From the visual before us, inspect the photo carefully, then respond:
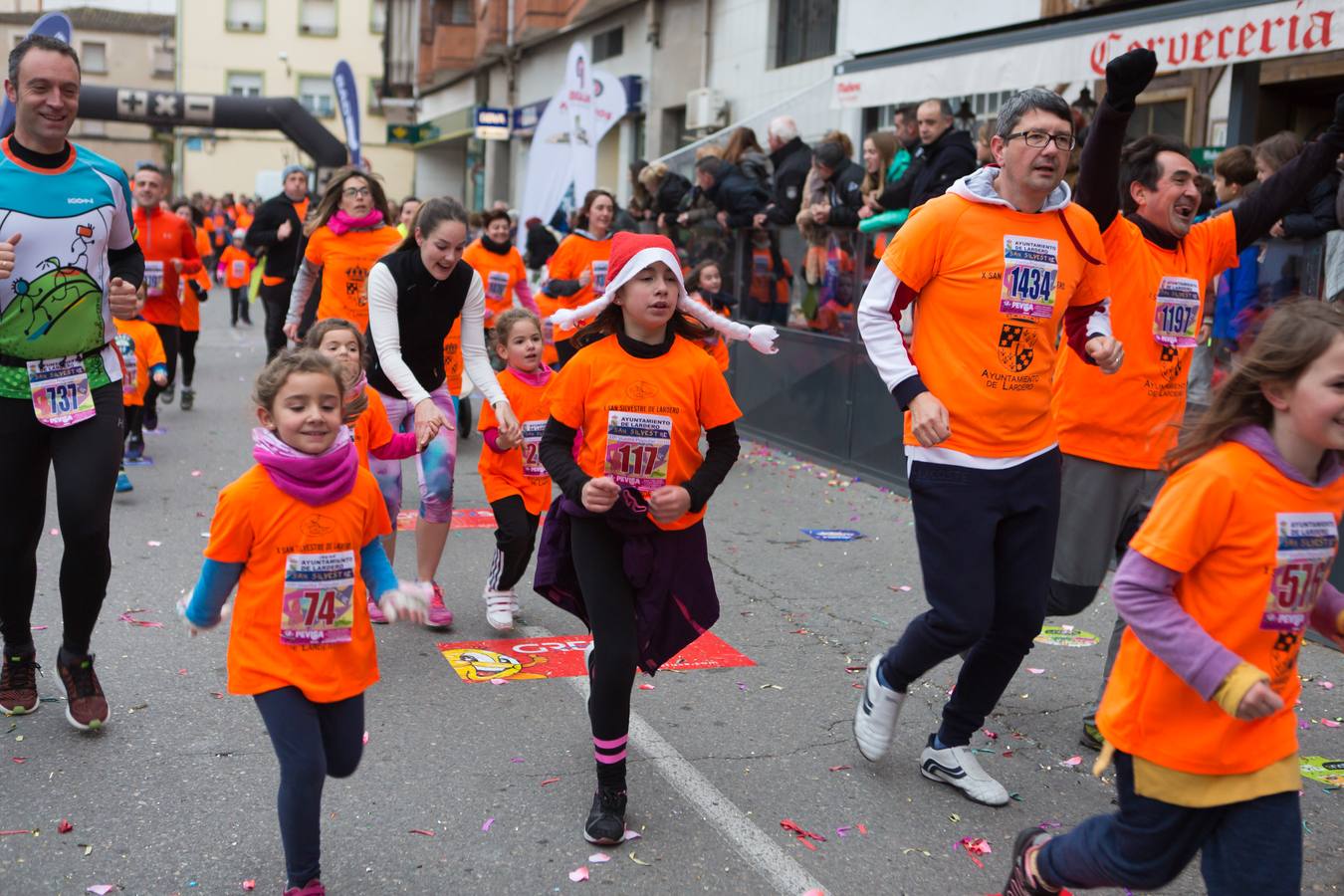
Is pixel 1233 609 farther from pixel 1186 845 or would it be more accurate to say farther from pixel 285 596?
pixel 285 596

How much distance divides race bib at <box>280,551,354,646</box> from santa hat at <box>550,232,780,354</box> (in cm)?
110

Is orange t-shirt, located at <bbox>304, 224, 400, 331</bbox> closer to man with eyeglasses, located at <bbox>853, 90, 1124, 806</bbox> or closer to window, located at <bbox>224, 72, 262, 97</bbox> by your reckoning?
man with eyeglasses, located at <bbox>853, 90, 1124, 806</bbox>

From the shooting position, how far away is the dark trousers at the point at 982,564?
167 inches

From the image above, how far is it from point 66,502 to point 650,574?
202 cm

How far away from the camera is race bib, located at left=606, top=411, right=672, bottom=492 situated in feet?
13.6

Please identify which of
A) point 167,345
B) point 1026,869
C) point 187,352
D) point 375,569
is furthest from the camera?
point 187,352

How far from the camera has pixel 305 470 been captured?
3.54 m

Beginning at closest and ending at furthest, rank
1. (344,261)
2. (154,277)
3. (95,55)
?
(344,261) → (154,277) → (95,55)

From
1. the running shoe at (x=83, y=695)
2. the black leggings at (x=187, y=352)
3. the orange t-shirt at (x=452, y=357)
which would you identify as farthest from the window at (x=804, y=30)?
the running shoe at (x=83, y=695)

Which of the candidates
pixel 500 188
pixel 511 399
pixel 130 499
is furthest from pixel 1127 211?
pixel 500 188

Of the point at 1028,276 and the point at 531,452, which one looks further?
the point at 531,452

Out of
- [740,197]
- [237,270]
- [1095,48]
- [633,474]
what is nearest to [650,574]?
[633,474]

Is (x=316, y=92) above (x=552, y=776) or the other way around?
above

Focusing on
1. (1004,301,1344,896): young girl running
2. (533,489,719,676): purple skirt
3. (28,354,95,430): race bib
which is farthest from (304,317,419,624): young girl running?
(1004,301,1344,896): young girl running
